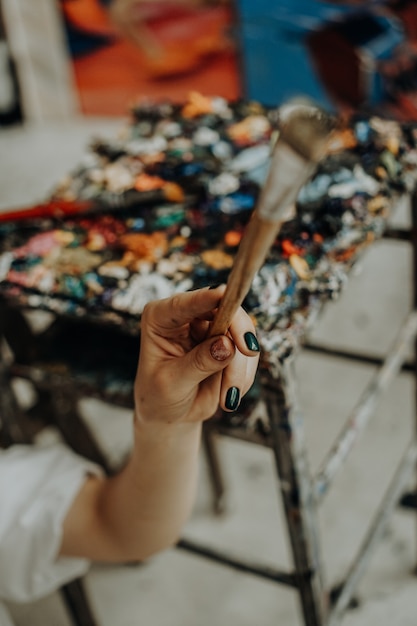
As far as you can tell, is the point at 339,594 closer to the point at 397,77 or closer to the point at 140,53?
the point at 397,77

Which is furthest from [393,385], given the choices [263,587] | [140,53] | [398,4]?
[140,53]

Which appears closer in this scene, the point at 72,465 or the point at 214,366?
the point at 214,366

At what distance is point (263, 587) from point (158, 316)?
105 cm

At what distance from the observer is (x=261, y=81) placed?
9.78ft

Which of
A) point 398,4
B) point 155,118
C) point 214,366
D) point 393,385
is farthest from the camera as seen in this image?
point 398,4

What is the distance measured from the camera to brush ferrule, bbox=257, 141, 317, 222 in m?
0.39

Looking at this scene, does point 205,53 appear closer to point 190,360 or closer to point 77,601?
point 77,601

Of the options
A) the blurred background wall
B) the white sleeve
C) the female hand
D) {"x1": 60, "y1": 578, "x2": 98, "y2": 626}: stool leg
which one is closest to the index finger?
the female hand

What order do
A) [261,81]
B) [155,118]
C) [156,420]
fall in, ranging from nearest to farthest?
1. [156,420]
2. [155,118]
3. [261,81]

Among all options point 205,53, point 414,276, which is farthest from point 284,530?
point 205,53

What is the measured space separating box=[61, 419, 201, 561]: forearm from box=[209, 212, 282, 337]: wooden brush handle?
273mm

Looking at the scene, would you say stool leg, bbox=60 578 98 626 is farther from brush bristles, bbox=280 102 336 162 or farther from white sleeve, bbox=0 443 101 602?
brush bristles, bbox=280 102 336 162

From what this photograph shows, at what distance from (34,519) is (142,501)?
0.17m

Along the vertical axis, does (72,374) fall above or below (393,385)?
above
